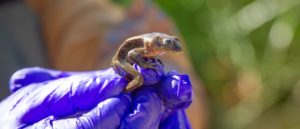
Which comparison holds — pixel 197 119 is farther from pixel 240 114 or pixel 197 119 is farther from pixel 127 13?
pixel 240 114

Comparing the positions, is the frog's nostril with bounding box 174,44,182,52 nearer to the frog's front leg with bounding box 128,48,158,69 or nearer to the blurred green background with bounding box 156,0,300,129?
the frog's front leg with bounding box 128,48,158,69

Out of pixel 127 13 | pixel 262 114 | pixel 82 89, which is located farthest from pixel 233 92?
pixel 82 89

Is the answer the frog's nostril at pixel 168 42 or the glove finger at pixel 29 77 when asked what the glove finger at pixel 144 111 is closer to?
the frog's nostril at pixel 168 42

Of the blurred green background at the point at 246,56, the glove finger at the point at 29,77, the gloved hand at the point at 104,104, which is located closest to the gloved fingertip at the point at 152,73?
the gloved hand at the point at 104,104

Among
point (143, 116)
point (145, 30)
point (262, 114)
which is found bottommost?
point (262, 114)

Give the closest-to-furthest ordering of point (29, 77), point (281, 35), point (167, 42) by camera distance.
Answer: point (167, 42), point (29, 77), point (281, 35)

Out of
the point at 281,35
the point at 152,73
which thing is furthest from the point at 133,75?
the point at 281,35

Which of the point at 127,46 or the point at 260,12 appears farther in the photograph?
the point at 260,12

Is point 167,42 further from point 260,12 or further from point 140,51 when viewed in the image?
point 260,12
